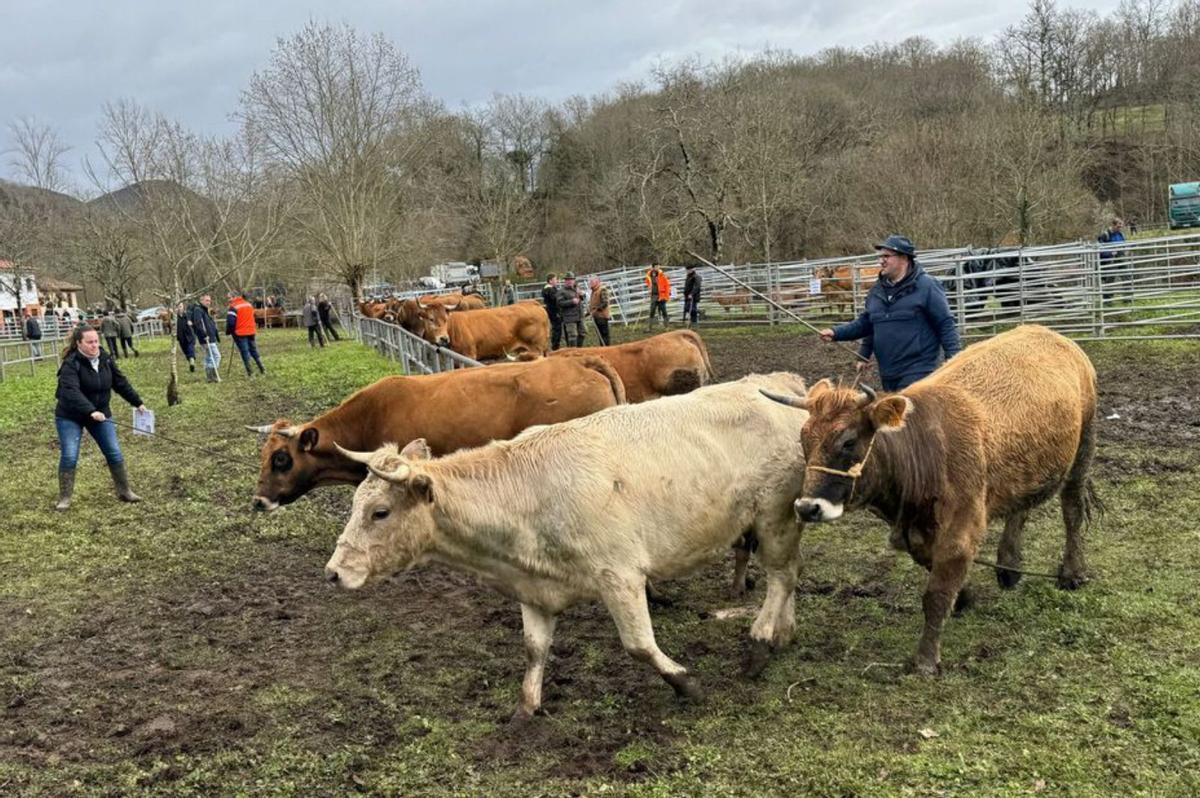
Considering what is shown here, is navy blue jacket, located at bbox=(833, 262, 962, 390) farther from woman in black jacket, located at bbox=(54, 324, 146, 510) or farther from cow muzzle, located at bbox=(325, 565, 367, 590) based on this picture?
woman in black jacket, located at bbox=(54, 324, 146, 510)

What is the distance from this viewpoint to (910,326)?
5609 millimetres

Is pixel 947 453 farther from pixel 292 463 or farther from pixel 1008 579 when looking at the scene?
pixel 292 463

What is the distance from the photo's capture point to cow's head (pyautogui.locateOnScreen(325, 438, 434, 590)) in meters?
4.13

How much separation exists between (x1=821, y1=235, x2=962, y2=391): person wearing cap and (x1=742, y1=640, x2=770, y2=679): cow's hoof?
2.25m

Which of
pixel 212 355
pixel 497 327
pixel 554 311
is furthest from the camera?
pixel 554 311

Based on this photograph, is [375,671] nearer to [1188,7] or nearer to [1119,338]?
[1119,338]

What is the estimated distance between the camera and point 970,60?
55.1m

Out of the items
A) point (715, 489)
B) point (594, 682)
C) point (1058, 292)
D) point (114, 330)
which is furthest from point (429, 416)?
point (114, 330)

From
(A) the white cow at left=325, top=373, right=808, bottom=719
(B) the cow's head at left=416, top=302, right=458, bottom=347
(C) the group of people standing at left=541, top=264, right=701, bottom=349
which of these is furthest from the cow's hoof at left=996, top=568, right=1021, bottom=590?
(C) the group of people standing at left=541, top=264, right=701, bottom=349

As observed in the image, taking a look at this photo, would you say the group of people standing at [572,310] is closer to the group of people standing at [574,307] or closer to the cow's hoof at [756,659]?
the group of people standing at [574,307]

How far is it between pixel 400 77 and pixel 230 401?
22463mm

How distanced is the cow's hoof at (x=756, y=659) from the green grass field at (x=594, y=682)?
54mm

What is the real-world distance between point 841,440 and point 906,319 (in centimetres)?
194

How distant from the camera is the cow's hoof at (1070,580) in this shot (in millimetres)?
5145
